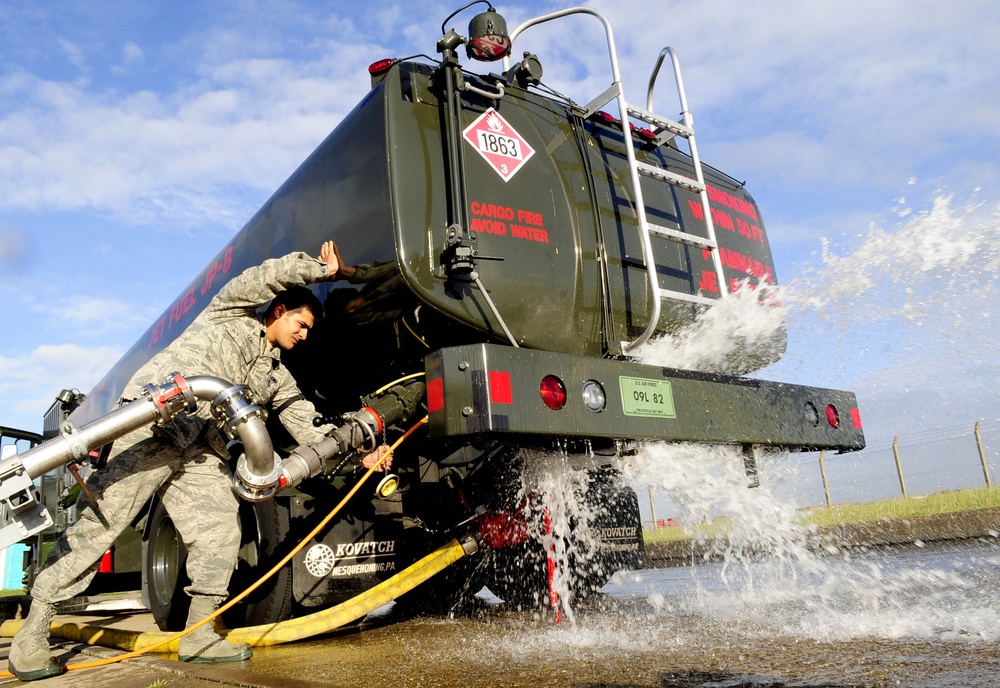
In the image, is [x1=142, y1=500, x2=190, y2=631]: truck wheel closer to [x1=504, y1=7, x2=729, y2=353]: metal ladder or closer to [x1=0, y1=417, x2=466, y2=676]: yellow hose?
[x1=0, y1=417, x2=466, y2=676]: yellow hose

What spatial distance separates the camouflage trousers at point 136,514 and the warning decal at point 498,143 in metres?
1.86

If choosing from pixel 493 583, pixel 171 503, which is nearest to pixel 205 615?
pixel 171 503

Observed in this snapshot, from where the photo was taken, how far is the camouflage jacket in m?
3.30

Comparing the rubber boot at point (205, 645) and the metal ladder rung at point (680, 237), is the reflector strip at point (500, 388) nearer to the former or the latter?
the metal ladder rung at point (680, 237)

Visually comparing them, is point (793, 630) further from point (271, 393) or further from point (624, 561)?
point (271, 393)

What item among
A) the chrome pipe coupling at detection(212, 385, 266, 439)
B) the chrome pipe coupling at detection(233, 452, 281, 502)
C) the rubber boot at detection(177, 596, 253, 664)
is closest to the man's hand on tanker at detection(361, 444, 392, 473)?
the chrome pipe coupling at detection(233, 452, 281, 502)

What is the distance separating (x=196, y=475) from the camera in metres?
3.43

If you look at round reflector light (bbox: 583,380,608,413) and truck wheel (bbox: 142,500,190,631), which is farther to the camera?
truck wheel (bbox: 142,500,190,631)

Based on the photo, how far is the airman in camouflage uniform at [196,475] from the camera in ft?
10.7

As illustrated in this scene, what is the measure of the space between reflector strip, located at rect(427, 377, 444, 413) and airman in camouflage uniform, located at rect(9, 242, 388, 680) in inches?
18.3

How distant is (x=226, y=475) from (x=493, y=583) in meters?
1.95

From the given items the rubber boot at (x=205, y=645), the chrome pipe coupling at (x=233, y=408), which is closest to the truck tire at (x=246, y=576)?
the rubber boot at (x=205, y=645)

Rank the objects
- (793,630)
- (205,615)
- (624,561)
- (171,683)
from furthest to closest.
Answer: (624,561) → (205,615) → (793,630) → (171,683)

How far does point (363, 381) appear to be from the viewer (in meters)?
3.83
